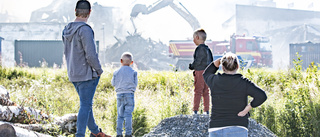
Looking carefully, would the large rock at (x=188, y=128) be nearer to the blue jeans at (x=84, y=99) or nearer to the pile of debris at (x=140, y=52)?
the blue jeans at (x=84, y=99)

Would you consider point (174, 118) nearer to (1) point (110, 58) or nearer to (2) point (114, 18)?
(1) point (110, 58)

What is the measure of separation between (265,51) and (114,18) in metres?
22.1

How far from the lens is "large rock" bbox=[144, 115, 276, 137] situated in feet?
13.8

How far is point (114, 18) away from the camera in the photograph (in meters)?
40.8

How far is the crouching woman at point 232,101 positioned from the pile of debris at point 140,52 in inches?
985

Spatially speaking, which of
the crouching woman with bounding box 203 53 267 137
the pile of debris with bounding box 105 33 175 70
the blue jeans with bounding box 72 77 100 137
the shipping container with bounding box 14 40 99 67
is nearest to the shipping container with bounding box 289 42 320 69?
the pile of debris with bounding box 105 33 175 70

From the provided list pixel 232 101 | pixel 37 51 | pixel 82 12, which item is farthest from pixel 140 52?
pixel 232 101

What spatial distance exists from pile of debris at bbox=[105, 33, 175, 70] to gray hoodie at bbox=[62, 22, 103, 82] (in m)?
24.1

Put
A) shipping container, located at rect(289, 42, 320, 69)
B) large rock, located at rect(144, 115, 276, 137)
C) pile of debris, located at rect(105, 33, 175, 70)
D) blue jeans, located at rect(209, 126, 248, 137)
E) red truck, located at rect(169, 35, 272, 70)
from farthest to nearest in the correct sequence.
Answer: pile of debris, located at rect(105, 33, 175, 70) → red truck, located at rect(169, 35, 272, 70) → shipping container, located at rect(289, 42, 320, 69) → large rock, located at rect(144, 115, 276, 137) → blue jeans, located at rect(209, 126, 248, 137)

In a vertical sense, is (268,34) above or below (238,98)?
above

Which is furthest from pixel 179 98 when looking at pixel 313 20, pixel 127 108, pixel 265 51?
pixel 313 20

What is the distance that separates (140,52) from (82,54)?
26264mm

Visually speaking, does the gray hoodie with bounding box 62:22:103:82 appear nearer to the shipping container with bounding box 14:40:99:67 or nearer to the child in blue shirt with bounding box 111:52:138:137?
the child in blue shirt with bounding box 111:52:138:137

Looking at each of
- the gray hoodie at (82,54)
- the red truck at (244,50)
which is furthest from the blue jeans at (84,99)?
the red truck at (244,50)
